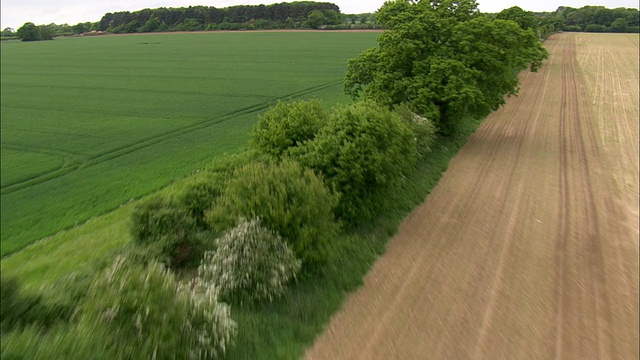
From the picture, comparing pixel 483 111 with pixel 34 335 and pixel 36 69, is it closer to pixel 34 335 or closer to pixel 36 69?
pixel 34 335

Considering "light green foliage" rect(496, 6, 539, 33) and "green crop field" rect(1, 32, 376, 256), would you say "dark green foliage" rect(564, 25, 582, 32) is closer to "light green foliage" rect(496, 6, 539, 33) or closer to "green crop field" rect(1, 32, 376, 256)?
"green crop field" rect(1, 32, 376, 256)

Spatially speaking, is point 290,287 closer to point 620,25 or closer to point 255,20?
point 255,20

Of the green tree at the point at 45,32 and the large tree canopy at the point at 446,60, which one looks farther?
the green tree at the point at 45,32

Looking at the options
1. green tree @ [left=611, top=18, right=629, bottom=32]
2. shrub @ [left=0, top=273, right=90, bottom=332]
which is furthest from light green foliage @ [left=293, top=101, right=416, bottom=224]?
green tree @ [left=611, top=18, right=629, bottom=32]

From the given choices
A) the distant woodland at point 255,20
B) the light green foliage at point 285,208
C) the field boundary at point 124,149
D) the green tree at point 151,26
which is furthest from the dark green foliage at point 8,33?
the light green foliage at point 285,208

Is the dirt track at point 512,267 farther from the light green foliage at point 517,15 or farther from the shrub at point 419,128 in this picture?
the light green foliage at point 517,15

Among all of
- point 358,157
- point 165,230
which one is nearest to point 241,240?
point 165,230
